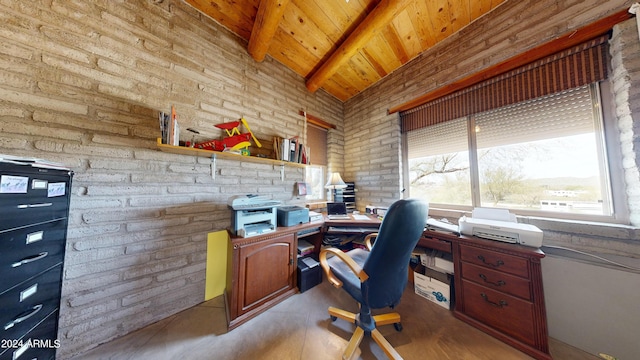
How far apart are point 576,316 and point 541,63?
2.14 metres

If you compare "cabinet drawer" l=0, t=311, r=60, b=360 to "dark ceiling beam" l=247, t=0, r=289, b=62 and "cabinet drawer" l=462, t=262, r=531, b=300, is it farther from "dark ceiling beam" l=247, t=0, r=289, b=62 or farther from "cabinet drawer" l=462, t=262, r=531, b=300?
"cabinet drawer" l=462, t=262, r=531, b=300

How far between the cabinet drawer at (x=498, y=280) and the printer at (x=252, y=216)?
1847 mm

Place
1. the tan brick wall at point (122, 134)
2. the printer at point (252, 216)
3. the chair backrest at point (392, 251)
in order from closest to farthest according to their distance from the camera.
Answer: the chair backrest at point (392, 251) < the tan brick wall at point (122, 134) < the printer at point (252, 216)

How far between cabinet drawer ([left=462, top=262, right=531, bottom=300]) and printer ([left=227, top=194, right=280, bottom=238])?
1847 mm

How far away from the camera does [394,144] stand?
2553 mm

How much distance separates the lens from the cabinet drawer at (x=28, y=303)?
30.8 inches

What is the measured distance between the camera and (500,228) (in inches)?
55.3

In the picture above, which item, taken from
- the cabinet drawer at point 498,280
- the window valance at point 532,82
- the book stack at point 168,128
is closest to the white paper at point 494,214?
the cabinet drawer at point 498,280

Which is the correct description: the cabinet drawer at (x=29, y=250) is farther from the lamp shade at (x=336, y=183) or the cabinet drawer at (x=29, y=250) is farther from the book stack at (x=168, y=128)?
the lamp shade at (x=336, y=183)

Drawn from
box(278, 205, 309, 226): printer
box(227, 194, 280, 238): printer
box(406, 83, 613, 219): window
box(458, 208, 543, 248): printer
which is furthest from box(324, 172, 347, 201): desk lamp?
box(458, 208, 543, 248): printer

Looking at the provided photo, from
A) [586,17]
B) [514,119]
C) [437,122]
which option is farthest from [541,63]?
[437,122]

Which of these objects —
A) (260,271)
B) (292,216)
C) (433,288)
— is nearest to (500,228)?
(433,288)

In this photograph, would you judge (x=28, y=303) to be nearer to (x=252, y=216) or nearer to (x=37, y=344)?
(x=37, y=344)

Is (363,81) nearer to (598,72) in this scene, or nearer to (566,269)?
(598,72)
